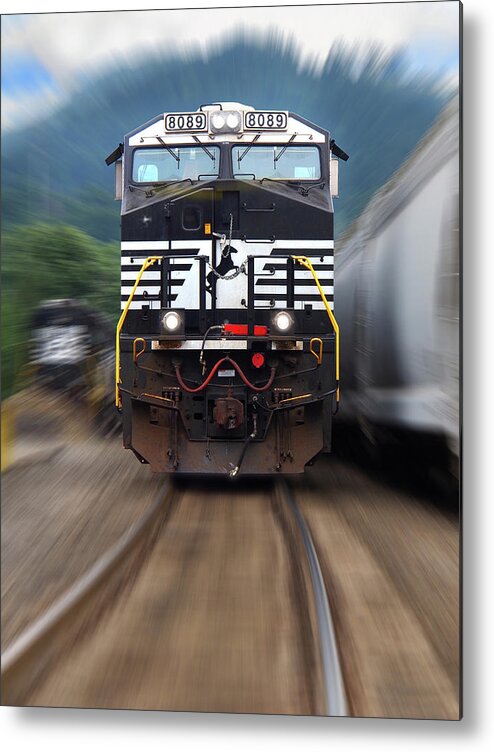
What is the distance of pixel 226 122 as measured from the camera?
6469mm

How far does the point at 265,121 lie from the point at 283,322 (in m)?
1.80

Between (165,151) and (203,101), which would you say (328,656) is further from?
(165,151)

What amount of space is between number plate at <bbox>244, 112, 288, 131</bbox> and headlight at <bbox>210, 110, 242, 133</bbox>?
0.09m

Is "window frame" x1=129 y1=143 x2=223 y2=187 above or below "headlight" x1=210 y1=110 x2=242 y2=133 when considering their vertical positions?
below

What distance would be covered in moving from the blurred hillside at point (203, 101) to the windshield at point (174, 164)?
2.81 feet

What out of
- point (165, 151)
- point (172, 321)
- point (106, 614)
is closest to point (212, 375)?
point (172, 321)

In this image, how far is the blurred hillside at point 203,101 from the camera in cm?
479

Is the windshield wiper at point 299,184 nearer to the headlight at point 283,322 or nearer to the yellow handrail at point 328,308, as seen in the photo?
the yellow handrail at point 328,308

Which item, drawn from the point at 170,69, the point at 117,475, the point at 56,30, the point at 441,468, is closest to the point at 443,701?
the point at 441,468

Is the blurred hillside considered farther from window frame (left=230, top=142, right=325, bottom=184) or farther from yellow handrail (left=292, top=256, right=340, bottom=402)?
yellow handrail (left=292, top=256, right=340, bottom=402)

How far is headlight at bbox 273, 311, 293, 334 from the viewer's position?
621cm

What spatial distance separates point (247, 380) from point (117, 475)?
157 centimetres

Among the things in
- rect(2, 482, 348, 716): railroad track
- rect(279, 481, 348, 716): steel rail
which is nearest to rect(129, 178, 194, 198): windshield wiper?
rect(2, 482, 348, 716): railroad track

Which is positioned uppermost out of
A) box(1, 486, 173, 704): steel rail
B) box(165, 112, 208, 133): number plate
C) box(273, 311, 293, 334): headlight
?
box(165, 112, 208, 133): number plate
